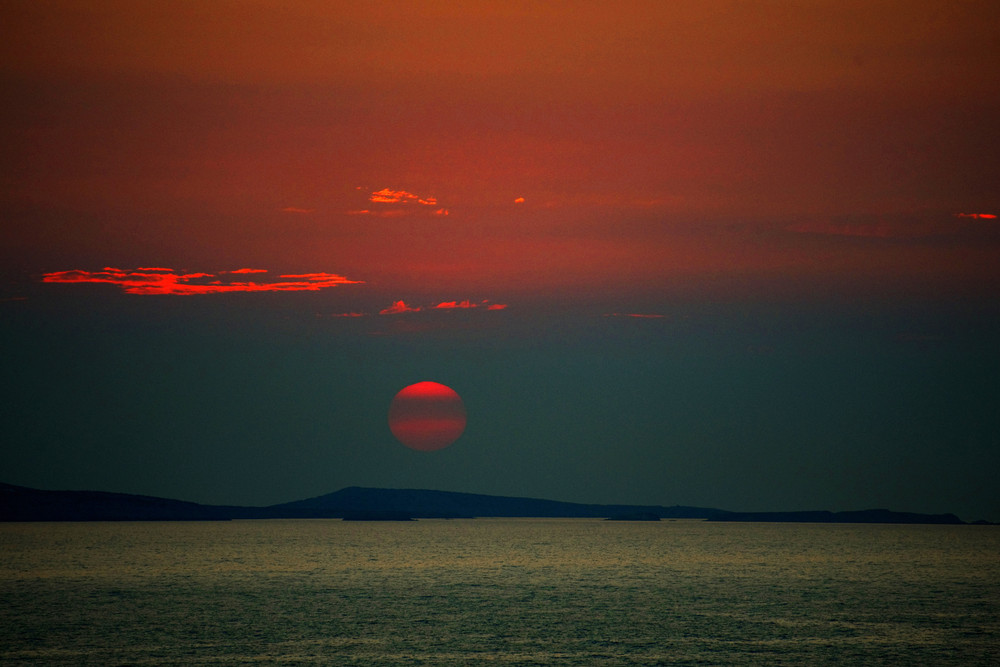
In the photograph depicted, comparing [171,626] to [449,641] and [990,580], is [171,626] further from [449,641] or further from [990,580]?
[990,580]

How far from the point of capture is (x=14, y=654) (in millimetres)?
52375

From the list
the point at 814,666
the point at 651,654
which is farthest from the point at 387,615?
the point at 814,666

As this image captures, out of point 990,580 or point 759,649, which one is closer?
point 759,649

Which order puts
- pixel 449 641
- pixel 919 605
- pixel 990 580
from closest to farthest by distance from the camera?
1. pixel 449 641
2. pixel 919 605
3. pixel 990 580

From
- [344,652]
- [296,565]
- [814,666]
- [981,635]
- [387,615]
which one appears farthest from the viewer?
[296,565]

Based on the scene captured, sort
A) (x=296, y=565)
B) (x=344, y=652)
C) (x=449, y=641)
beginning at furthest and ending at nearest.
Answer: (x=296, y=565) < (x=449, y=641) < (x=344, y=652)

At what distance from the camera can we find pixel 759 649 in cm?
5600

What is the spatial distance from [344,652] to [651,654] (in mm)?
15975

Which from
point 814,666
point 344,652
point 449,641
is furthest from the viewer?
point 449,641

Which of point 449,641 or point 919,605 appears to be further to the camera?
point 919,605

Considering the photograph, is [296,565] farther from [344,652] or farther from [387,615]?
[344,652]

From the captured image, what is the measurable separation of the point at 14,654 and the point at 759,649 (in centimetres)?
3819

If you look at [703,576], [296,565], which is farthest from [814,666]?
[296,565]

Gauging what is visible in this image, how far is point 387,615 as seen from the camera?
73562 millimetres
